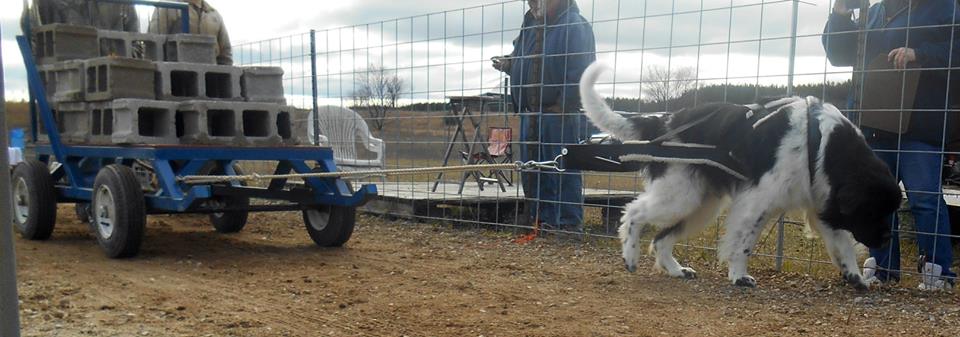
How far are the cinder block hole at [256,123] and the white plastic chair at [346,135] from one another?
2.99 metres

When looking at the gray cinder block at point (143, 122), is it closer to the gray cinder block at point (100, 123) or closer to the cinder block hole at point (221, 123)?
the gray cinder block at point (100, 123)

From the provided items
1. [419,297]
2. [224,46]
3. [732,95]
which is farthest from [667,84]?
[224,46]

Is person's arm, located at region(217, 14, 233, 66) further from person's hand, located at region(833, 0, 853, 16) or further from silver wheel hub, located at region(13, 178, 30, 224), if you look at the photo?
person's hand, located at region(833, 0, 853, 16)

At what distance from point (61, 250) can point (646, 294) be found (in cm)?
409

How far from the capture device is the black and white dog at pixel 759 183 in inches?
167

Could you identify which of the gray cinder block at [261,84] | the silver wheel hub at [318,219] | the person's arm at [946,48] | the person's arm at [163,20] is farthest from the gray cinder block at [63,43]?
the person's arm at [946,48]

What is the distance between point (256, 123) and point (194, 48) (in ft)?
2.55

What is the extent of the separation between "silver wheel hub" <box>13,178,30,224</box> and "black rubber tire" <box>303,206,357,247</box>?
6.98 feet

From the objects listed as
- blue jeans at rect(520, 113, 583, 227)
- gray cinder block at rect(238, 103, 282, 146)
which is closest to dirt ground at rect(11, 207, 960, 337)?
blue jeans at rect(520, 113, 583, 227)

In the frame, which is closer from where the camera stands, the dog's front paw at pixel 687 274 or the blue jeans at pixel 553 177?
the dog's front paw at pixel 687 274

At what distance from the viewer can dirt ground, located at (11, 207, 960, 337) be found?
11.9 feet

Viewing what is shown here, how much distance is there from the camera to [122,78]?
5.52m

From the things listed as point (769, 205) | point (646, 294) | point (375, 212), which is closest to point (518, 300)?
point (646, 294)

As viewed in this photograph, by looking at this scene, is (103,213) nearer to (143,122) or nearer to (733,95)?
(143,122)
